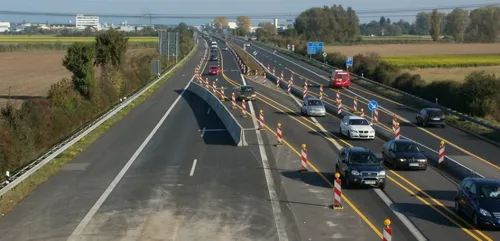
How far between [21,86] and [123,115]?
3235 centimetres

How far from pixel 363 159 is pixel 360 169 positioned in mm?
1017

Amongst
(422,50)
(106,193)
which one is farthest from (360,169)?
(422,50)

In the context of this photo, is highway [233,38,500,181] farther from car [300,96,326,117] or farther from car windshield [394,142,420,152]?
car [300,96,326,117]

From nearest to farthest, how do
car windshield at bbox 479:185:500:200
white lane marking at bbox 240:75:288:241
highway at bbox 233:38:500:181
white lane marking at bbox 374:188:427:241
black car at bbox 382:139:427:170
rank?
white lane marking at bbox 374:188:427:241 → white lane marking at bbox 240:75:288:241 → car windshield at bbox 479:185:500:200 → black car at bbox 382:139:427:170 → highway at bbox 233:38:500:181

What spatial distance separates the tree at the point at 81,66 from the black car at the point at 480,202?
31817 mm

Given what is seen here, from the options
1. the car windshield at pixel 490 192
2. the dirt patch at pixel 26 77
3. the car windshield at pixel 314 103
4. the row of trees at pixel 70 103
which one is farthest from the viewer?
the dirt patch at pixel 26 77

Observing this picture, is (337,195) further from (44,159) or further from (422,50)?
(422,50)

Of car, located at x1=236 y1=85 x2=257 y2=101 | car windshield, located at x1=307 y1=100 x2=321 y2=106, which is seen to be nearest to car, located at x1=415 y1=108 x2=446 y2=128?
car windshield, located at x1=307 y1=100 x2=321 y2=106

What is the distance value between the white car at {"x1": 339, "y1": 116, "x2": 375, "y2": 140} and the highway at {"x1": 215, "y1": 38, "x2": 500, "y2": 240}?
410mm

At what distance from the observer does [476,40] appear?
19788cm

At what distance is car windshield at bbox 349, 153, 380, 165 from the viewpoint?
23453 mm

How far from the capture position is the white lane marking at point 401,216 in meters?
17.2

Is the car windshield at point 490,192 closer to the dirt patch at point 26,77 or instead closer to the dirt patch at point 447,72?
the dirt patch at point 26,77

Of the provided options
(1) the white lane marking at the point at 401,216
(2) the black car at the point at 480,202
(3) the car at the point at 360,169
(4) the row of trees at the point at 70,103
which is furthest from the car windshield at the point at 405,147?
(4) the row of trees at the point at 70,103
